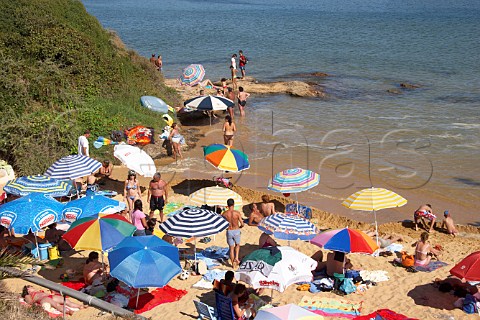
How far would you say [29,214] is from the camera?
11062 millimetres

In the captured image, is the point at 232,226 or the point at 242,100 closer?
the point at 232,226

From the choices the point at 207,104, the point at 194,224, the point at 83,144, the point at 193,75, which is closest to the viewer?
the point at 194,224

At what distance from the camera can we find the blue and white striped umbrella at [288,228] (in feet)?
36.9

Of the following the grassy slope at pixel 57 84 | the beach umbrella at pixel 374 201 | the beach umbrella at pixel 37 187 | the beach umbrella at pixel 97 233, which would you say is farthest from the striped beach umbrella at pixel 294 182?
the grassy slope at pixel 57 84

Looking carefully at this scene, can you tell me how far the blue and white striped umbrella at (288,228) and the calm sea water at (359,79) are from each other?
6351 millimetres

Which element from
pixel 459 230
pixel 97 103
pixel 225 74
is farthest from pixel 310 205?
Result: pixel 225 74

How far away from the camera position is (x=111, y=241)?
413 inches

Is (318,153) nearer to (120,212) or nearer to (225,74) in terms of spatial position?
(120,212)

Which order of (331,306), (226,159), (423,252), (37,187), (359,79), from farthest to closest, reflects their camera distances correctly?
1. (359,79)
2. (226,159)
3. (37,187)
4. (423,252)
5. (331,306)

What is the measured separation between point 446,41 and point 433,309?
153 feet

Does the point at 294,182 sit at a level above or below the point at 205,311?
above

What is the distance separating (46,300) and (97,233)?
152cm

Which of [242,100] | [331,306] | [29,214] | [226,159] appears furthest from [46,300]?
[242,100]

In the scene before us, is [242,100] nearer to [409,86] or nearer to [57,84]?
[57,84]
